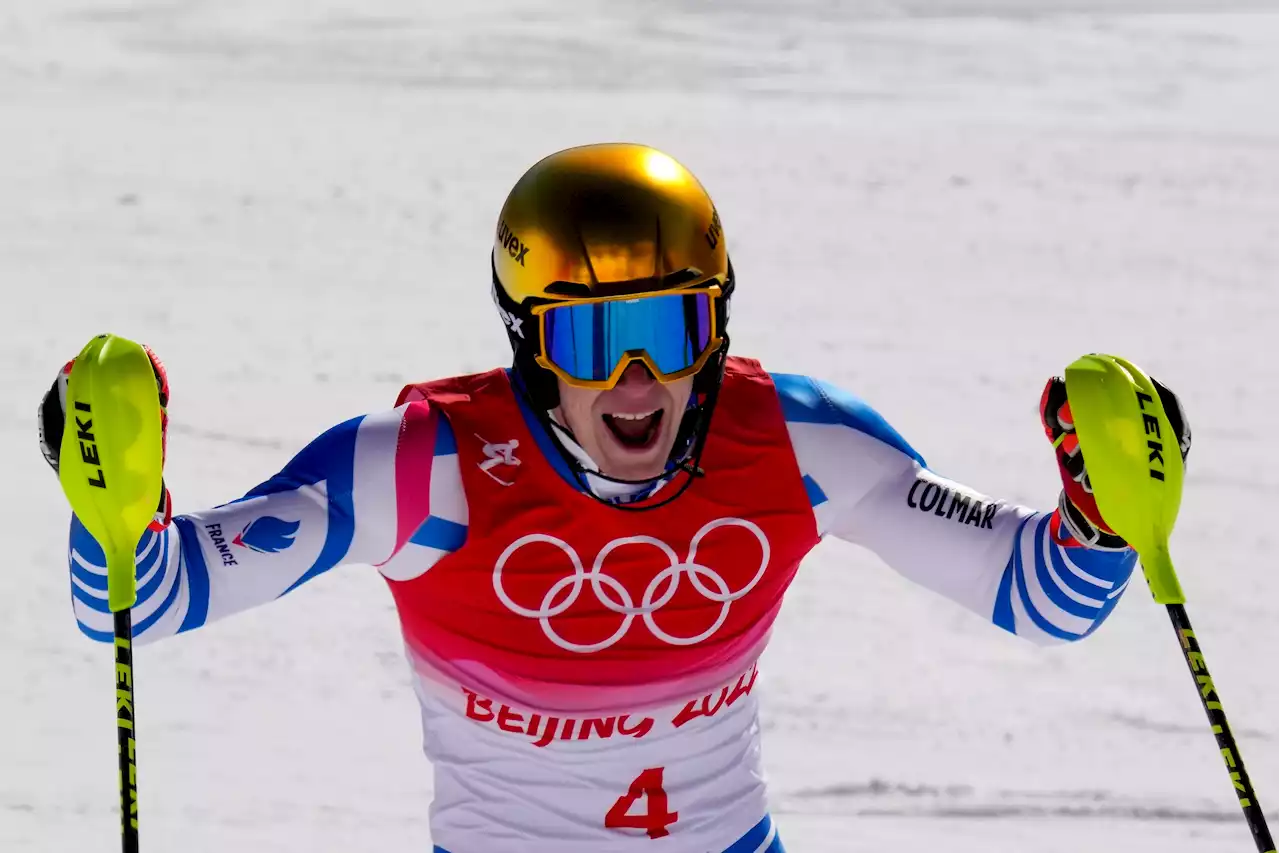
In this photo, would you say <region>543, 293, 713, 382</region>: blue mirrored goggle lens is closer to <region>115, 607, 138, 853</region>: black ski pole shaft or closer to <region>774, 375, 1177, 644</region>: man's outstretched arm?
<region>774, 375, 1177, 644</region>: man's outstretched arm

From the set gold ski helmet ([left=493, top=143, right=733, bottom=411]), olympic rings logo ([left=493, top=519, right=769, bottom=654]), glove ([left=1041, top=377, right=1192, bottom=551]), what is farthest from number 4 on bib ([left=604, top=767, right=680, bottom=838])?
glove ([left=1041, top=377, right=1192, bottom=551])

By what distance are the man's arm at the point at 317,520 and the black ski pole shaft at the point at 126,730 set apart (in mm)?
196

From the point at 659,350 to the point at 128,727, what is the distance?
964 millimetres

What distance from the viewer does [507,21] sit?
9.59m

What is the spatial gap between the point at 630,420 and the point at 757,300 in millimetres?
4152

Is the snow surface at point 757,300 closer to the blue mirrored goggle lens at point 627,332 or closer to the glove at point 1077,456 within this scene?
the glove at point 1077,456

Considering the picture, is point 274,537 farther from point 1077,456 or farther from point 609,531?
point 1077,456

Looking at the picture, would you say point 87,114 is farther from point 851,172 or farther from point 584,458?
point 584,458

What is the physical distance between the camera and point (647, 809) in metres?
3.09

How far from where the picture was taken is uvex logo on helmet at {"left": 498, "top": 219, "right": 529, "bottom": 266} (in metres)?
2.91

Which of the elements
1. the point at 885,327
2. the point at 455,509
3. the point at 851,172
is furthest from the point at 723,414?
the point at 851,172

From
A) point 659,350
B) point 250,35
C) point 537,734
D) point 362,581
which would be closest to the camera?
point 659,350

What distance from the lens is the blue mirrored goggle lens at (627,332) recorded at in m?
2.85

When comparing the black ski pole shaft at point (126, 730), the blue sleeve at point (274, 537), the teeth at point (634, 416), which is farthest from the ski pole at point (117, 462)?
the teeth at point (634, 416)
